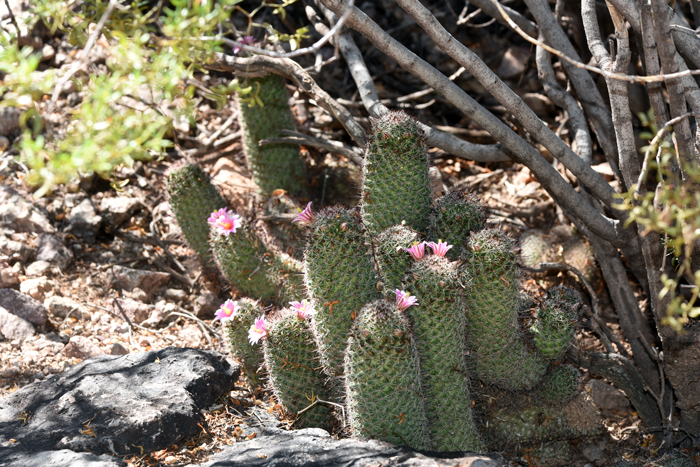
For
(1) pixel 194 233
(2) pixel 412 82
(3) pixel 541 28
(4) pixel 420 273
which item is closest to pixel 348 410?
(4) pixel 420 273

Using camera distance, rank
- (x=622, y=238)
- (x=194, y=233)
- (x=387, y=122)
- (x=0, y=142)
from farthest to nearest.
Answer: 1. (x=0, y=142)
2. (x=194, y=233)
3. (x=622, y=238)
4. (x=387, y=122)

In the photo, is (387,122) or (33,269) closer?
(387,122)

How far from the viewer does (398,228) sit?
2611 millimetres

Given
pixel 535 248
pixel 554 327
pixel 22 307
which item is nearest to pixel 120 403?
pixel 22 307

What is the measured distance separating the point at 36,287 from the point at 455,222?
7.70 ft

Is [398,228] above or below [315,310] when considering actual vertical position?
above

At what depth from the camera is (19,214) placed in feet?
12.4

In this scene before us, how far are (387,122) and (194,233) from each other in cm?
140

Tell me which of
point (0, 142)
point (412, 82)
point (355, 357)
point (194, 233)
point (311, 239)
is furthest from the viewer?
point (412, 82)

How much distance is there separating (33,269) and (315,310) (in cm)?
198

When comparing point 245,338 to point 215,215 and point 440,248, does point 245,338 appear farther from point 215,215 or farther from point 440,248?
point 440,248

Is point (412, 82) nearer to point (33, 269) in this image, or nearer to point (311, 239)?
point (311, 239)

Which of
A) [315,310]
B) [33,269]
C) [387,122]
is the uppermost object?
[387,122]

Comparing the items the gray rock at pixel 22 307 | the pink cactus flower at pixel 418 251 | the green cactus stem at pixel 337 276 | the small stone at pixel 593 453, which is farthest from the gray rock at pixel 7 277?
the small stone at pixel 593 453
